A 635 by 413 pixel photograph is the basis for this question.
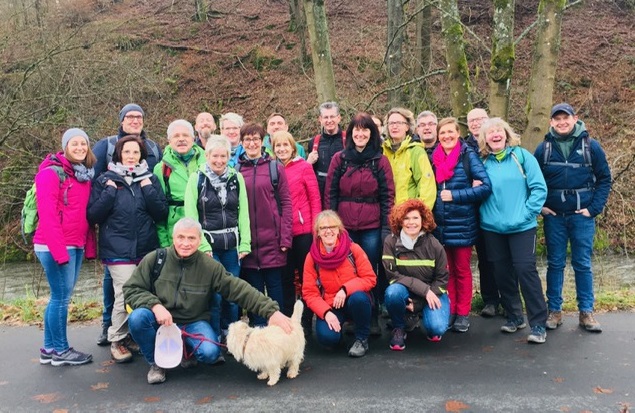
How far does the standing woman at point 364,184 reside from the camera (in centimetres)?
539

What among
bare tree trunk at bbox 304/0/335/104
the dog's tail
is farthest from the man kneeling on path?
bare tree trunk at bbox 304/0/335/104

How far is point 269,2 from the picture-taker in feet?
84.8

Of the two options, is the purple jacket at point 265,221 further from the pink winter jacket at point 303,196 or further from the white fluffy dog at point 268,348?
the white fluffy dog at point 268,348

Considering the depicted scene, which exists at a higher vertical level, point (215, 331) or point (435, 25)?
point (435, 25)

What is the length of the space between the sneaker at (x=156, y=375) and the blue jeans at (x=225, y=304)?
0.67 m

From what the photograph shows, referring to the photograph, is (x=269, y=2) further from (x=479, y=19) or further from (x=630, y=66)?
(x=630, y=66)

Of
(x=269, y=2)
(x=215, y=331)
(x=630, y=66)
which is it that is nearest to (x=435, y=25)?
(x=630, y=66)

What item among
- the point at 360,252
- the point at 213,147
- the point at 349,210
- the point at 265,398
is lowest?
the point at 265,398

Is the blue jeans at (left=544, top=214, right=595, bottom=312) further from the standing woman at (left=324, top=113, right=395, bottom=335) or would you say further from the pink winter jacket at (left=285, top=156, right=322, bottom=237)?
the pink winter jacket at (left=285, top=156, right=322, bottom=237)

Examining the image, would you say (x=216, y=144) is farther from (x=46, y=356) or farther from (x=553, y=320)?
(x=553, y=320)

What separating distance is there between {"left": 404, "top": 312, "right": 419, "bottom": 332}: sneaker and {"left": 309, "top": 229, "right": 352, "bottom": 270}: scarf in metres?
0.94

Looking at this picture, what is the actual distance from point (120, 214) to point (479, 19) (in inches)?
748

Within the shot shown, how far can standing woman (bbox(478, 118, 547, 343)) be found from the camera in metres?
5.20

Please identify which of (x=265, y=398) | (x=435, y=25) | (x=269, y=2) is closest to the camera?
(x=265, y=398)
